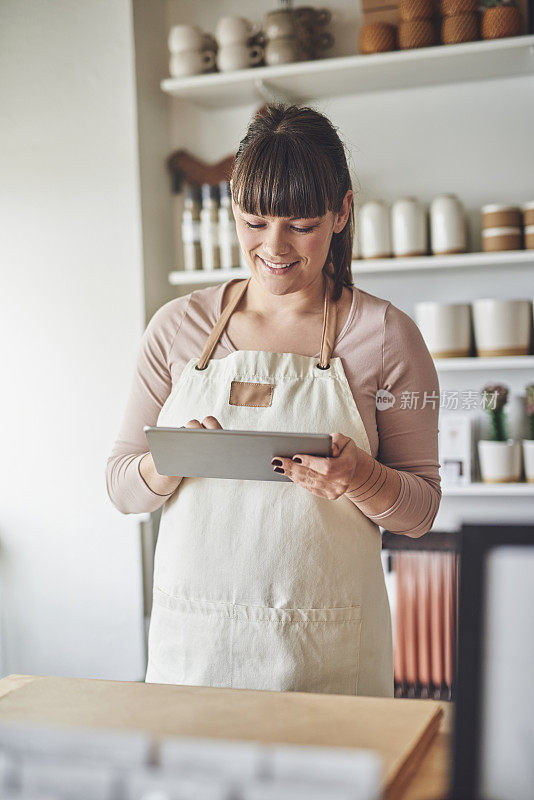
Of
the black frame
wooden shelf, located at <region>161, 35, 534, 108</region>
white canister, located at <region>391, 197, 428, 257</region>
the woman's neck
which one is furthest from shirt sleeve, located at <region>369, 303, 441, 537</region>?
wooden shelf, located at <region>161, 35, 534, 108</region>

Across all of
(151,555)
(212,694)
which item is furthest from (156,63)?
(212,694)

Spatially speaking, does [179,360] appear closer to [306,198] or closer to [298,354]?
[298,354]

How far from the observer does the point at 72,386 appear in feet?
9.18

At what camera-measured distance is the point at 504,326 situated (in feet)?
8.03

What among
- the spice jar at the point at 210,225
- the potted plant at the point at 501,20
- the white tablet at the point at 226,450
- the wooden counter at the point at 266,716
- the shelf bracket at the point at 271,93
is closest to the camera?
the wooden counter at the point at 266,716

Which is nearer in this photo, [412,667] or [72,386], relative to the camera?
[412,667]

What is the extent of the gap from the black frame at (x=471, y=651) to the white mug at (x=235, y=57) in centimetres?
237

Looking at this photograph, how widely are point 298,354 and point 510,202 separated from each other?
1.61 metres

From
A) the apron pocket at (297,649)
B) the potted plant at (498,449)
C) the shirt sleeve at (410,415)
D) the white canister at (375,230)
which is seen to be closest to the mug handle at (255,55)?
the white canister at (375,230)

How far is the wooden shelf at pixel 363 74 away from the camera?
240cm

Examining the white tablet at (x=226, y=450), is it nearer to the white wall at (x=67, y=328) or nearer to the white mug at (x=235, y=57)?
the white wall at (x=67, y=328)

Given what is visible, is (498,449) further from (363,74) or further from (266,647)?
(266,647)

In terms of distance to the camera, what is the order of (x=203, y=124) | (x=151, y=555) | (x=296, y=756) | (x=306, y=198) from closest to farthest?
(x=296, y=756)
(x=306, y=198)
(x=151, y=555)
(x=203, y=124)

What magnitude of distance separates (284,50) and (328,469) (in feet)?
6.18
